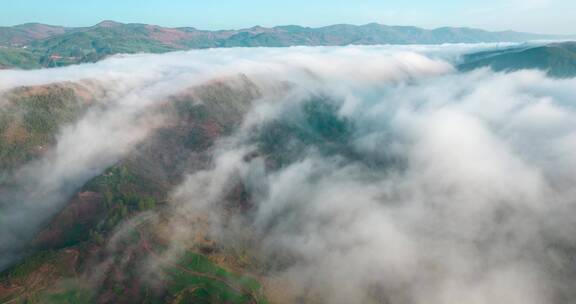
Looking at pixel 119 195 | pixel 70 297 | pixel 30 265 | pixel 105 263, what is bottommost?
pixel 70 297

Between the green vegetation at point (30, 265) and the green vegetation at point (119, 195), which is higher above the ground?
the green vegetation at point (119, 195)

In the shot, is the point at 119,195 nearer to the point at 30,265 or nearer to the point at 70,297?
the point at 30,265

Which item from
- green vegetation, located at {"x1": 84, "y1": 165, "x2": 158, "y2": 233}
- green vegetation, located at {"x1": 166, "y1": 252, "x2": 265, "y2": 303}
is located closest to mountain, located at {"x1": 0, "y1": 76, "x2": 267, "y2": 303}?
green vegetation, located at {"x1": 166, "y1": 252, "x2": 265, "y2": 303}

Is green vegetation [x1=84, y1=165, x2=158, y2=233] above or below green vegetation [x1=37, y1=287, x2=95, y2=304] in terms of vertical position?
above

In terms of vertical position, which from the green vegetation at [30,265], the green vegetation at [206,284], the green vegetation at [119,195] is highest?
the green vegetation at [119,195]

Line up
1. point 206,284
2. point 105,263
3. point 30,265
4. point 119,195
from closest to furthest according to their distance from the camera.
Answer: point 30,265 → point 206,284 → point 105,263 → point 119,195

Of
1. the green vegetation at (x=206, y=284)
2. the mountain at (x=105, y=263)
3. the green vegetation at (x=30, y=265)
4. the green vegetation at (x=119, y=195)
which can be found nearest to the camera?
the green vegetation at (x=30, y=265)

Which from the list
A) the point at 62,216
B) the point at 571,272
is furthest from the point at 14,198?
the point at 571,272

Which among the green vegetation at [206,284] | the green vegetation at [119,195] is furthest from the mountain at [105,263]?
the green vegetation at [119,195]

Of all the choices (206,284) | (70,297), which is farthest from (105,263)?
(206,284)

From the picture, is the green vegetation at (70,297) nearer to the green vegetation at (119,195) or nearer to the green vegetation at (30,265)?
the green vegetation at (30,265)

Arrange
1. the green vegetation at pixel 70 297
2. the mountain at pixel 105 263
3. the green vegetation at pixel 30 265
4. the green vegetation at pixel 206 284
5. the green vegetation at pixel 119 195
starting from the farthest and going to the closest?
the green vegetation at pixel 119 195 < the green vegetation at pixel 206 284 < the mountain at pixel 105 263 < the green vegetation at pixel 30 265 < the green vegetation at pixel 70 297

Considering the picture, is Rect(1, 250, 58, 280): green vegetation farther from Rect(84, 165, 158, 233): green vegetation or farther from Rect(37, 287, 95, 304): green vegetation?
Rect(84, 165, 158, 233): green vegetation
